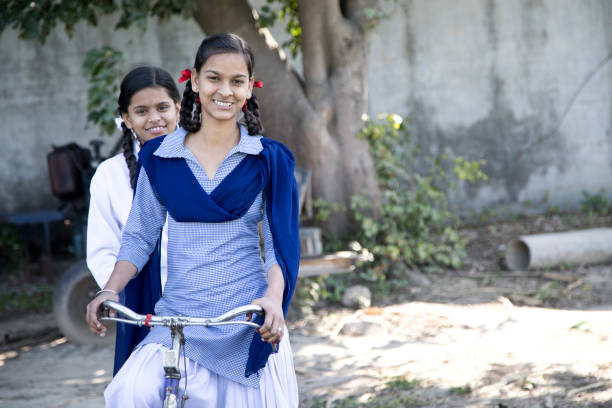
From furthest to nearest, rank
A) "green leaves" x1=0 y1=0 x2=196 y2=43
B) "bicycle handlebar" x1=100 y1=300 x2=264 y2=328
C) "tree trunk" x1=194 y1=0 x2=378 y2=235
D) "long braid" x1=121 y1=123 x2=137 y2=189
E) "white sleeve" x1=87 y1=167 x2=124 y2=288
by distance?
"tree trunk" x1=194 y1=0 x2=378 y2=235 < "green leaves" x1=0 y1=0 x2=196 y2=43 < "long braid" x1=121 y1=123 x2=137 y2=189 < "white sleeve" x1=87 y1=167 x2=124 y2=288 < "bicycle handlebar" x1=100 y1=300 x2=264 y2=328

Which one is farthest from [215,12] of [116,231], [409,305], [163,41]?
[116,231]

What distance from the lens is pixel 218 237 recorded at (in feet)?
7.16

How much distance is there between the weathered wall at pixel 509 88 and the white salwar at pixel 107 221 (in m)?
6.53

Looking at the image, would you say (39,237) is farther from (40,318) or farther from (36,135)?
(40,318)

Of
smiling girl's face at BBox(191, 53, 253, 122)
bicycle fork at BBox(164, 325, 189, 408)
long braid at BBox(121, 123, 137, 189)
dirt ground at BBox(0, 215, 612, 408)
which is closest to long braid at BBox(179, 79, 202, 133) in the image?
smiling girl's face at BBox(191, 53, 253, 122)

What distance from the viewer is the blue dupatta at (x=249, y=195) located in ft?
7.07

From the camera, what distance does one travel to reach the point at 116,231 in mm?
2791

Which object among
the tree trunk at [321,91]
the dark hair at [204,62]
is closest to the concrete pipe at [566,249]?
the tree trunk at [321,91]

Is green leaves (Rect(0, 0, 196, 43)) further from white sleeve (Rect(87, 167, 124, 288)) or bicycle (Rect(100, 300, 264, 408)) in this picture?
bicycle (Rect(100, 300, 264, 408))

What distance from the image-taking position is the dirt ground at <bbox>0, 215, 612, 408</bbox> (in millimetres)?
3930

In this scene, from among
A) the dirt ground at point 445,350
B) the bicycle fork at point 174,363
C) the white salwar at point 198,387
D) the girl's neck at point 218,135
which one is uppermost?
the girl's neck at point 218,135

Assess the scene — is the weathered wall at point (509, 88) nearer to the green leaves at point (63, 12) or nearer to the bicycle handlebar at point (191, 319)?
the green leaves at point (63, 12)

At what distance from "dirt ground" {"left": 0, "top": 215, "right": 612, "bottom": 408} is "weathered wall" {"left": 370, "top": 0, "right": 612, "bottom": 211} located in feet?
7.57

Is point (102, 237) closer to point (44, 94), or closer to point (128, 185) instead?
point (128, 185)
